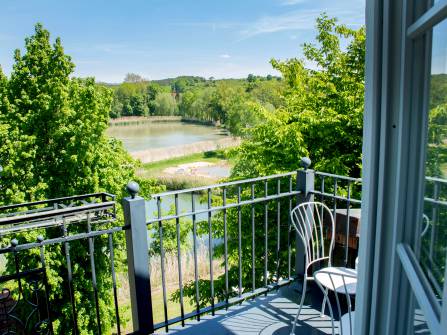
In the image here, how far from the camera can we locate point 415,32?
0.76 m

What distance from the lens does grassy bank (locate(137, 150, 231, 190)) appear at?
2506 cm

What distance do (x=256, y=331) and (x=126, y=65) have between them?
124 feet

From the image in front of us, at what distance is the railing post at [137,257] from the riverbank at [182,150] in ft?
80.7

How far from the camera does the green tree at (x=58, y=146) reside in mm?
10188

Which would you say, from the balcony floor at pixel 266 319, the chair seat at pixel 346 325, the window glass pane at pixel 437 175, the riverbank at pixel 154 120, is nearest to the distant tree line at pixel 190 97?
the riverbank at pixel 154 120

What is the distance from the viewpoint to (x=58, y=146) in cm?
1116

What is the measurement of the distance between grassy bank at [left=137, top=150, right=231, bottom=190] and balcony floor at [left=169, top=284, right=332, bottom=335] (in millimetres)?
18649

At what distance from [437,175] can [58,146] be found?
471 inches

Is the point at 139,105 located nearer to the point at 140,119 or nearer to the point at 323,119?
the point at 140,119

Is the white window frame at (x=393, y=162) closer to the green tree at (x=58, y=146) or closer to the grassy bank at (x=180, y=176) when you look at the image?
the green tree at (x=58, y=146)

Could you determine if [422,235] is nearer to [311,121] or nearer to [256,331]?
[256,331]

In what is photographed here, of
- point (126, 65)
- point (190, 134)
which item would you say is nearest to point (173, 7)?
point (126, 65)

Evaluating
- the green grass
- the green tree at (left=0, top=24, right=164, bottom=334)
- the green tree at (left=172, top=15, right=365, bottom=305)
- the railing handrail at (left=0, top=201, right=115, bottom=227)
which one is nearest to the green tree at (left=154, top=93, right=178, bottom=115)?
the green grass

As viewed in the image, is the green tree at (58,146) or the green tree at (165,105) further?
the green tree at (165,105)
